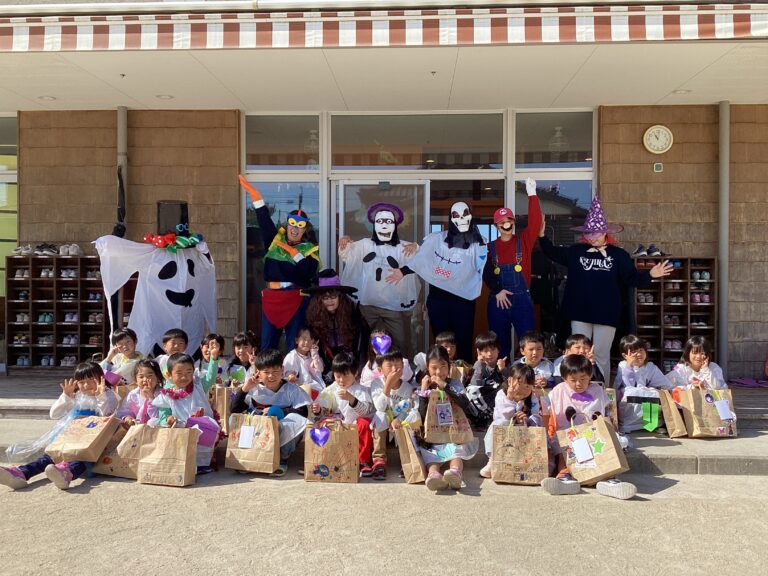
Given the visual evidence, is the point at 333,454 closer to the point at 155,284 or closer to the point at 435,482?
the point at 435,482

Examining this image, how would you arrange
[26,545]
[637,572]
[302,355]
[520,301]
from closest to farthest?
[637,572], [26,545], [302,355], [520,301]

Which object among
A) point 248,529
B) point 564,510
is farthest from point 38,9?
point 564,510

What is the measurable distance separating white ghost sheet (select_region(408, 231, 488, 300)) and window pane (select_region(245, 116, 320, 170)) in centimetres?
215

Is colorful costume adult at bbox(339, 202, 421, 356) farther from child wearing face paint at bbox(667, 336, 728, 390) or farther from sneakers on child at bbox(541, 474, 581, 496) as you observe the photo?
sneakers on child at bbox(541, 474, 581, 496)

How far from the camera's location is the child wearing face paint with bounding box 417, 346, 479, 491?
4637 mm

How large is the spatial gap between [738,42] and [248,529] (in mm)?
5370

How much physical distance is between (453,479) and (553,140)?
4.97 meters

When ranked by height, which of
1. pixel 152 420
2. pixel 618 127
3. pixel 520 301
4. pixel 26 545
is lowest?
pixel 26 545

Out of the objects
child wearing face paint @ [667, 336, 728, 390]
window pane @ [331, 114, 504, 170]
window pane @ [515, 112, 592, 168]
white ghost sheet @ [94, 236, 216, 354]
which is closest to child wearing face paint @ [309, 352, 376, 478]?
white ghost sheet @ [94, 236, 216, 354]

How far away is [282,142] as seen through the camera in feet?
27.9

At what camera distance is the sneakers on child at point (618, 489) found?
4500 mm

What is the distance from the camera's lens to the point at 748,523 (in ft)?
13.4

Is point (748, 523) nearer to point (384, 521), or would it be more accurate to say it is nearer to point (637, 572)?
point (637, 572)

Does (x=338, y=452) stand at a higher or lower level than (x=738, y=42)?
lower
